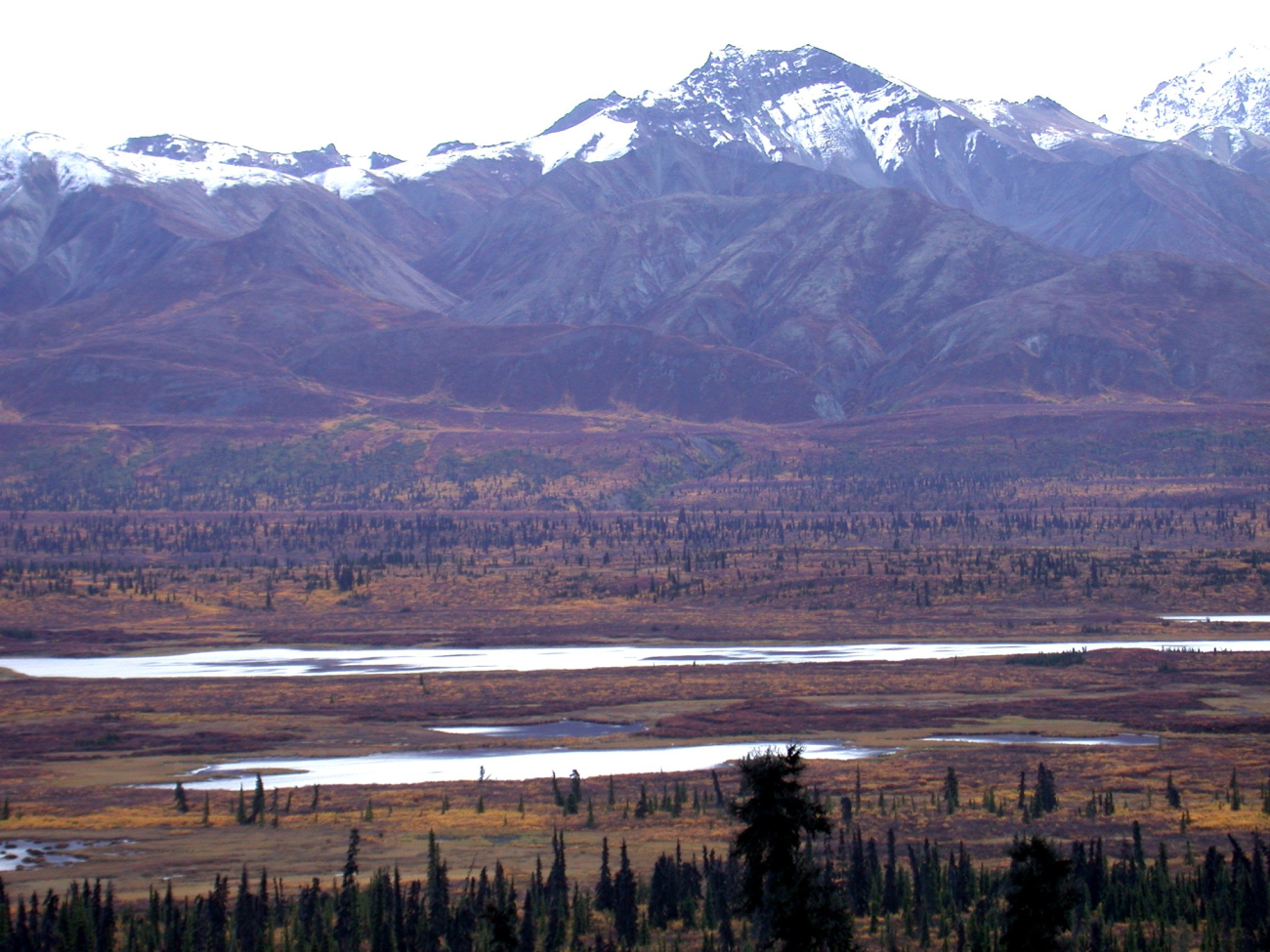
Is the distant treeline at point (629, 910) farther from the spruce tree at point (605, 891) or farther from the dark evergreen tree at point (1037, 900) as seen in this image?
the dark evergreen tree at point (1037, 900)

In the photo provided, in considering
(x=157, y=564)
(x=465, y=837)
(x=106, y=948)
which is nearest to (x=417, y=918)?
(x=106, y=948)

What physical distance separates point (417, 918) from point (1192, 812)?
23.2 meters

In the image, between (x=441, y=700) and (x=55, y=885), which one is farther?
(x=441, y=700)

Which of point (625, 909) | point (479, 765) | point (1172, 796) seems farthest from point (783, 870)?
point (479, 765)

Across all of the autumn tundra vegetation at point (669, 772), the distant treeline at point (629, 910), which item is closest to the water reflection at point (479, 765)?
the autumn tundra vegetation at point (669, 772)

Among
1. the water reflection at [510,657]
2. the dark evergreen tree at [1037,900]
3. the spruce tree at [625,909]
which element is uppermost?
the dark evergreen tree at [1037,900]

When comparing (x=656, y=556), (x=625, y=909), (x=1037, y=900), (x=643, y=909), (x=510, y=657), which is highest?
(x=656, y=556)

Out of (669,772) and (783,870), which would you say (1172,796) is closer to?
(669,772)

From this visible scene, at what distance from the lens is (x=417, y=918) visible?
114 ft

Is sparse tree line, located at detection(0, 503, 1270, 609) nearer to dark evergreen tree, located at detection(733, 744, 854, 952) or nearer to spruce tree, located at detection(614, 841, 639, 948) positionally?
spruce tree, located at detection(614, 841, 639, 948)

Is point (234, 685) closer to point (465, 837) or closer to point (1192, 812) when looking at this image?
point (465, 837)

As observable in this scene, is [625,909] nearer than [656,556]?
Yes

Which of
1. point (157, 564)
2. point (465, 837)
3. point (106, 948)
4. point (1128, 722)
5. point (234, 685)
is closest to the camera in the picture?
point (106, 948)

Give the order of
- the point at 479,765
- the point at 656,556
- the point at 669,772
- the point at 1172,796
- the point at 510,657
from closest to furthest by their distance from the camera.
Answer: the point at 1172,796, the point at 669,772, the point at 479,765, the point at 510,657, the point at 656,556
